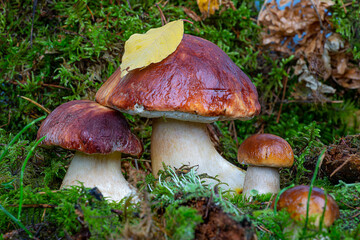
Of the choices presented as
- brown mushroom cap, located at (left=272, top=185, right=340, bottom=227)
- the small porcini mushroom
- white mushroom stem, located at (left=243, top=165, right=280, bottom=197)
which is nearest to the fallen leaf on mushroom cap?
the small porcini mushroom

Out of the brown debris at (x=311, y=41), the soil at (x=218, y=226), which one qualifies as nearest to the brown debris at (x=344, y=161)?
the soil at (x=218, y=226)

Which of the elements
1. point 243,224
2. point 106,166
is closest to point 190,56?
point 106,166

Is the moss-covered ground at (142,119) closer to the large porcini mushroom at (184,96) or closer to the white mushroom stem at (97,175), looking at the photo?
the white mushroom stem at (97,175)

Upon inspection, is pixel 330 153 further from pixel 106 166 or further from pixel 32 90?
pixel 32 90

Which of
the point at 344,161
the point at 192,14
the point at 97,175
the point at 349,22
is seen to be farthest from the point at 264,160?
the point at 349,22

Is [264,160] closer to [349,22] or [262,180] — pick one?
[262,180]

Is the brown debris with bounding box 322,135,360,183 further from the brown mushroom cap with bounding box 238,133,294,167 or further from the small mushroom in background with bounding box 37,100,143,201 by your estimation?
the small mushroom in background with bounding box 37,100,143,201
